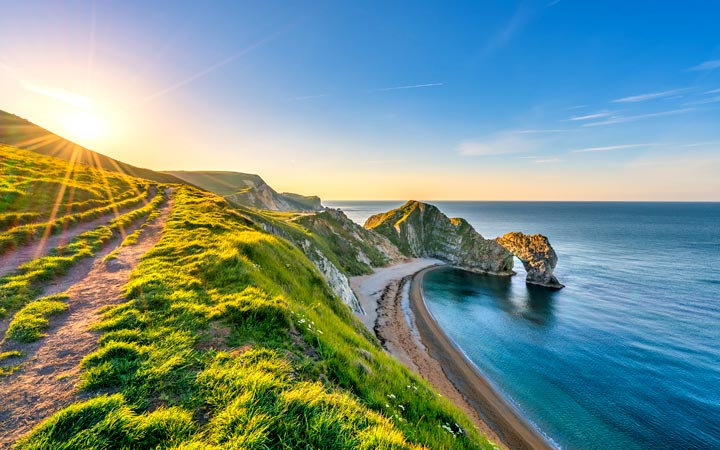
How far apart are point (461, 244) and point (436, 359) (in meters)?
69.0

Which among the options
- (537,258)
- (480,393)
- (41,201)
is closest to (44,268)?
(41,201)

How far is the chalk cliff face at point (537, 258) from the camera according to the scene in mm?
69375

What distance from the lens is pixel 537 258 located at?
73.1 meters

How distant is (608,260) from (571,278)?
97.1 ft

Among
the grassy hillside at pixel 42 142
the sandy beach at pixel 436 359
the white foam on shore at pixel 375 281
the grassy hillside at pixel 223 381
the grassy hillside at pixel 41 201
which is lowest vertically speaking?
the white foam on shore at pixel 375 281

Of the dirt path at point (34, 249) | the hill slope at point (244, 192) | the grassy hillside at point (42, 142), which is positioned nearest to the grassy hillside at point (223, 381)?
the dirt path at point (34, 249)

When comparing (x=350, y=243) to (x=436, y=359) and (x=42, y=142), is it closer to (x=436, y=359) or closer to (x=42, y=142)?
(x=436, y=359)

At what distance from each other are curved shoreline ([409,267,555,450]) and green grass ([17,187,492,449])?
2074 cm

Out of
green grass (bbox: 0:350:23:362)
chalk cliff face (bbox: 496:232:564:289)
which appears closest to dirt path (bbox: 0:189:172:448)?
green grass (bbox: 0:350:23:362)

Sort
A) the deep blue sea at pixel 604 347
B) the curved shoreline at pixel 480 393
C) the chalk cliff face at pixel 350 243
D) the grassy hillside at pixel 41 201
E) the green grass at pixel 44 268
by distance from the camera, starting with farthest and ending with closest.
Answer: the chalk cliff face at pixel 350 243 → the deep blue sea at pixel 604 347 → the curved shoreline at pixel 480 393 → the grassy hillside at pixel 41 201 → the green grass at pixel 44 268

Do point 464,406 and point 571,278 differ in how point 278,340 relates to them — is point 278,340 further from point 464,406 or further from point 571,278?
point 571,278

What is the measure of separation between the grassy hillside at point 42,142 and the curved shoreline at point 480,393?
86587 mm

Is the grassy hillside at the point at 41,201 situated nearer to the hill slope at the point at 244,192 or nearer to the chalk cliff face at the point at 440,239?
the hill slope at the point at 244,192

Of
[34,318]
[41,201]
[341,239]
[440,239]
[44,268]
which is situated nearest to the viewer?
[34,318]
